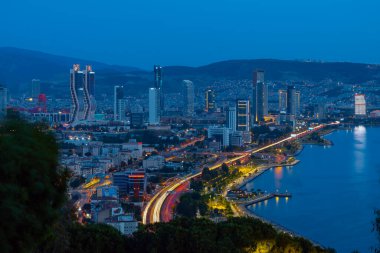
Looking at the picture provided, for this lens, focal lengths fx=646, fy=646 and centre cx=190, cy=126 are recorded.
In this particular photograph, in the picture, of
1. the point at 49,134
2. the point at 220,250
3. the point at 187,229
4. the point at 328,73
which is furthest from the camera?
the point at 328,73

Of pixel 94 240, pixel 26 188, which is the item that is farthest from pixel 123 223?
pixel 26 188

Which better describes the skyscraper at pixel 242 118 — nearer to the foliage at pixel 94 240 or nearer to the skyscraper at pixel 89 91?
the skyscraper at pixel 89 91

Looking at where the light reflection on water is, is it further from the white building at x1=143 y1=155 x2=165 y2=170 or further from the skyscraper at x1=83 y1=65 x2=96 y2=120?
the skyscraper at x1=83 y1=65 x2=96 y2=120

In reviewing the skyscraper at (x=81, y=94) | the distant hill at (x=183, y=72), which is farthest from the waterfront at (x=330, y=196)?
the distant hill at (x=183, y=72)

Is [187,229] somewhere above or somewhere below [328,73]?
below

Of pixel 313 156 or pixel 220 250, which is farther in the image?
pixel 313 156

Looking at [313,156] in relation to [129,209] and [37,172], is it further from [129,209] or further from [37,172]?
[37,172]

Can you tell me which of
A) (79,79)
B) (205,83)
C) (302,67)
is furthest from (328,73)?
(79,79)
